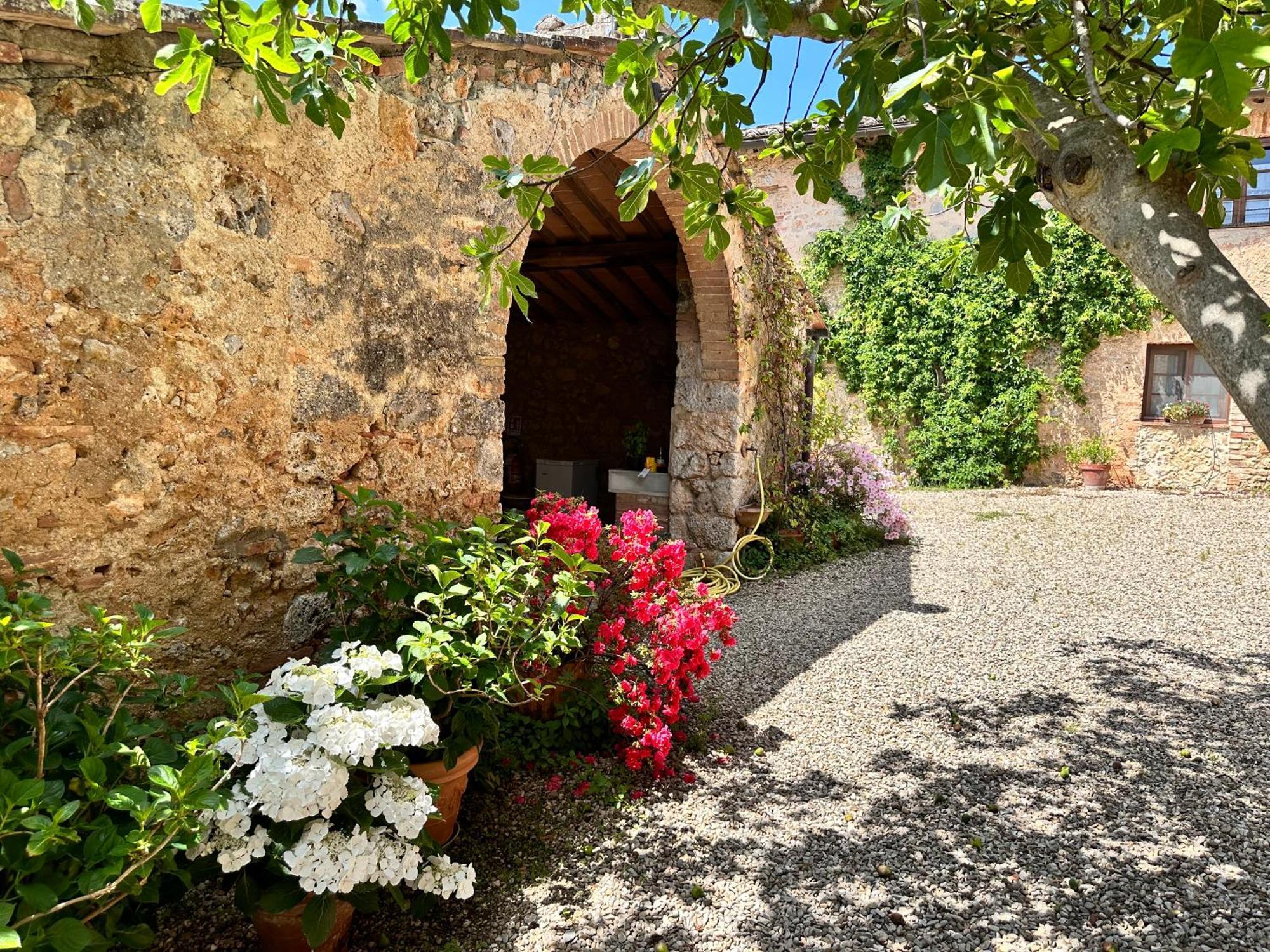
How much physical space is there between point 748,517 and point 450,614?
13.9 feet

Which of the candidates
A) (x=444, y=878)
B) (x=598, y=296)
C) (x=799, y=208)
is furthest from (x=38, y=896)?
(x=799, y=208)

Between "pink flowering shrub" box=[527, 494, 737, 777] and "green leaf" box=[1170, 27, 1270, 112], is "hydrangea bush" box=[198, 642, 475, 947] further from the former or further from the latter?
"green leaf" box=[1170, 27, 1270, 112]

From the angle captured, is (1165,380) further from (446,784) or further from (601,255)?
(446,784)

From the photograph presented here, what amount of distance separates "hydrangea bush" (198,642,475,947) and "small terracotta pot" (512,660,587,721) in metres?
1.06

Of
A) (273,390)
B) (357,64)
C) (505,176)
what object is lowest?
(273,390)

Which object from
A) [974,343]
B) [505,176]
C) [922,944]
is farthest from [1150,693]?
[974,343]

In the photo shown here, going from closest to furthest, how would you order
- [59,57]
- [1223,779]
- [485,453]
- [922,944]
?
[922,944]
[59,57]
[1223,779]
[485,453]

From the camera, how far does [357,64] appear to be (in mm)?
2746

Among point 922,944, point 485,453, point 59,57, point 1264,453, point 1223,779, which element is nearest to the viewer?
point 922,944

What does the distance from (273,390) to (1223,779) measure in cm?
367

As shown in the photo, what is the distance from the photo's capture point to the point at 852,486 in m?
7.75

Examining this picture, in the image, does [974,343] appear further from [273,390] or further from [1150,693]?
[273,390]

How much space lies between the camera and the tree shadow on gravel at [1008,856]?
6.62ft

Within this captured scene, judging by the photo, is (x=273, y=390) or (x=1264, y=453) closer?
(x=273, y=390)
